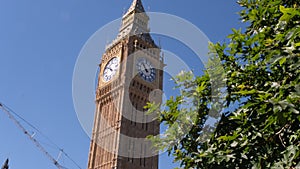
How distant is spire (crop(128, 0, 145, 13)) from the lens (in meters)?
65.4

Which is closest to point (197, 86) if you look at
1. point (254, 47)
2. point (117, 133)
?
point (254, 47)

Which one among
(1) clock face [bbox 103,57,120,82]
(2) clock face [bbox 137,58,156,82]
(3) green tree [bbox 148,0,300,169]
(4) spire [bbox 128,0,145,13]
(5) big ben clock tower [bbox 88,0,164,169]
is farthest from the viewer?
(4) spire [bbox 128,0,145,13]

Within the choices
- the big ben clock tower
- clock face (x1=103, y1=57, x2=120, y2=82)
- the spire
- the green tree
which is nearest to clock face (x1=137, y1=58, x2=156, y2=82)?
the big ben clock tower

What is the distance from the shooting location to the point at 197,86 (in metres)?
10.8

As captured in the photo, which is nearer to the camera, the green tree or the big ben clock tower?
the green tree

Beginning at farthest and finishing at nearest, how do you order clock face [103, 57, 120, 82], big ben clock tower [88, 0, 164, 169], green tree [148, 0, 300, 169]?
clock face [103, 57, 120, 82] → big ben clock tower [88, 0, 164, 169] → green tree [148, 0, 300, 169]

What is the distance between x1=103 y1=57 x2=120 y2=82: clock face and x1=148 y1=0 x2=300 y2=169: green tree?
44918 mm

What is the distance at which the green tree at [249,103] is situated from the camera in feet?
22.9

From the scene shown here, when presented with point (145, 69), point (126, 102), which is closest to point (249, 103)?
point (126, 102)

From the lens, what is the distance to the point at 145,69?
56375 millimetres

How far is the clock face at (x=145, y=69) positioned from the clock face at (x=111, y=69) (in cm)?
345

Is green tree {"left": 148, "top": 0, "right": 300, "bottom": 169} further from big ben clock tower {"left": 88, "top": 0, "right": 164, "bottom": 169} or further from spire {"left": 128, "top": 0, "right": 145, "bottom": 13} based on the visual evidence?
spire {"left": 128, "top": 0, "right": 145, "bottom": 13}

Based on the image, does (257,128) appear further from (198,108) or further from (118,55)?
(118,55)

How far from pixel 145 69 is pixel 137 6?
15.5m
